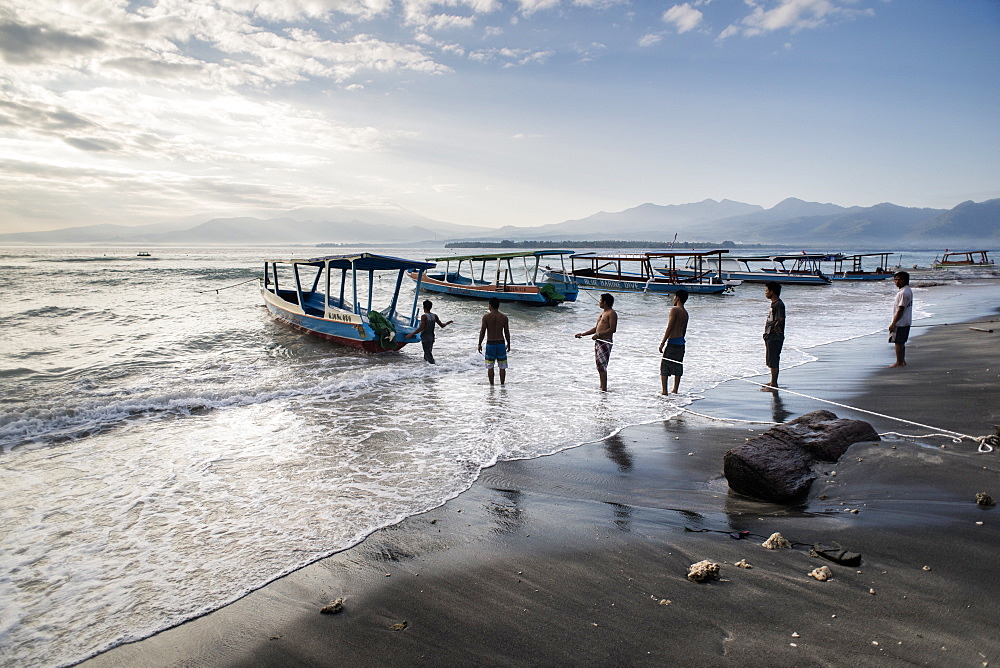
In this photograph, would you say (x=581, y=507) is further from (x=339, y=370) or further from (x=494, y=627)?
(x=339, y=370)

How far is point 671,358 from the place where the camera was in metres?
9.57

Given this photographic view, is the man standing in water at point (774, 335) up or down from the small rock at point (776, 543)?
up

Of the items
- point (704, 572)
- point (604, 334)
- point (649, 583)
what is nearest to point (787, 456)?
point (704, 572)

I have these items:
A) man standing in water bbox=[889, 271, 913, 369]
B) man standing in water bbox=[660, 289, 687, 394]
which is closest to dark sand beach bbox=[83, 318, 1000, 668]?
man standing in water bbox=[660, 289, 687, 394]

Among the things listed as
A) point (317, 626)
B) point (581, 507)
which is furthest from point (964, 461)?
point (317, 626)

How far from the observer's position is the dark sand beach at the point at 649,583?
2850 millimetres

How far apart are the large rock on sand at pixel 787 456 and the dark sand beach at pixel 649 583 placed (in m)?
0.15

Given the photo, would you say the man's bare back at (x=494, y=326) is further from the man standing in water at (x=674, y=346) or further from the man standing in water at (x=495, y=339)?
the man standing in water at (x=674, y=346)

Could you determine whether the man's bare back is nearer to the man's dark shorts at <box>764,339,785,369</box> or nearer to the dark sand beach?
the dark sand beach

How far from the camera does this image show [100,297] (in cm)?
2950

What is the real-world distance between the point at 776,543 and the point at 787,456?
4.32 feet

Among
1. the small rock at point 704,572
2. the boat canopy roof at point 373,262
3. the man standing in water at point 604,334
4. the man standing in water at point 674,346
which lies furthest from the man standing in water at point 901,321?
the boat canopy roof at point 373,262

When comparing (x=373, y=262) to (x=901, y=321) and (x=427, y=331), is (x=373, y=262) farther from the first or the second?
(x=901, y=321)

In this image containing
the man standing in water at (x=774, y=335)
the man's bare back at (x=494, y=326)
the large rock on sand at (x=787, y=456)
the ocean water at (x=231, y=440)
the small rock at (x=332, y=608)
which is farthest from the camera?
the man's bare back at (x=494, y=326)
